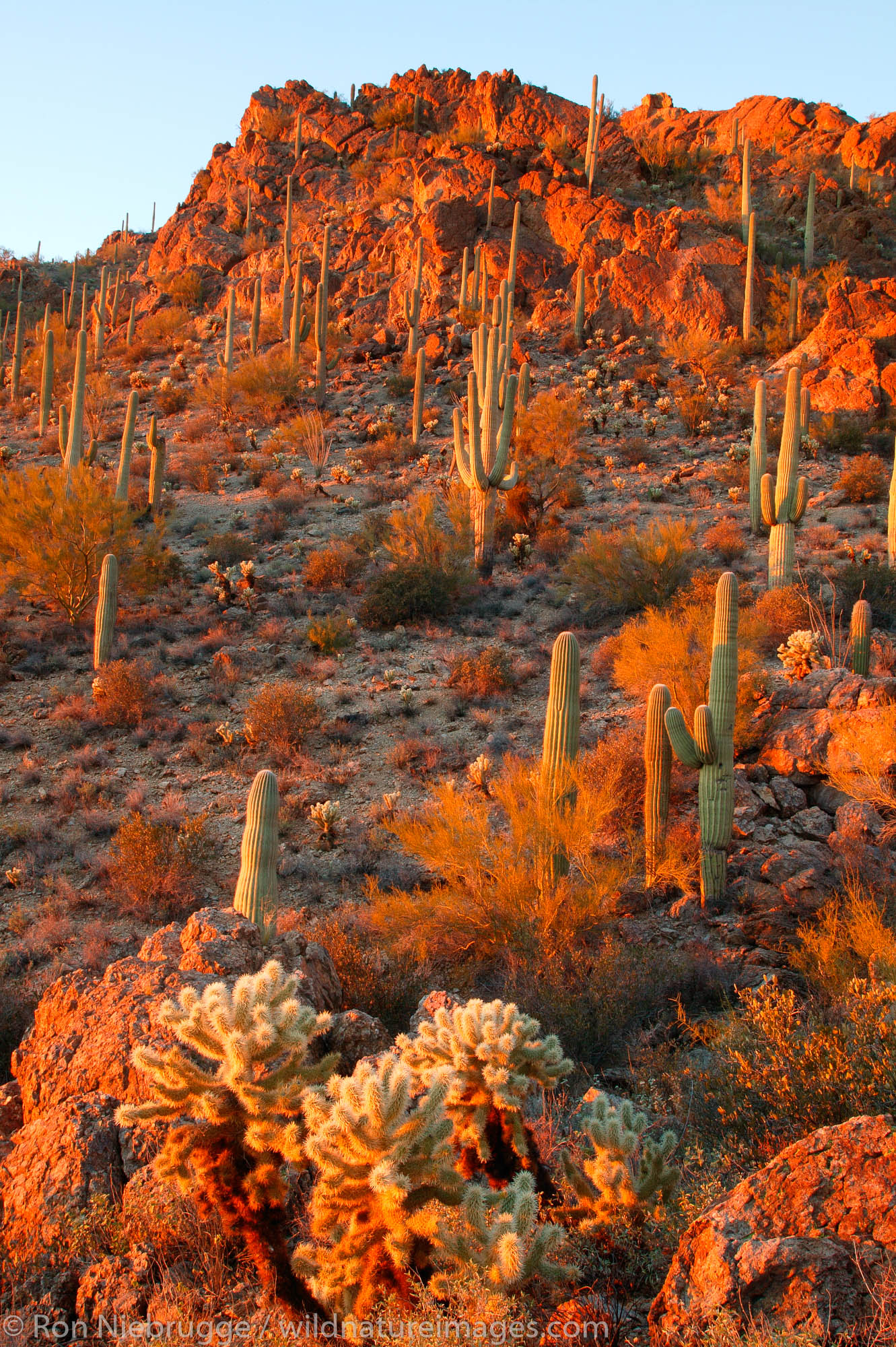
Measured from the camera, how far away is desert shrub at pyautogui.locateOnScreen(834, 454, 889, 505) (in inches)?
787

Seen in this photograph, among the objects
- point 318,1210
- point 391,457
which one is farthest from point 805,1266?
point 391,457

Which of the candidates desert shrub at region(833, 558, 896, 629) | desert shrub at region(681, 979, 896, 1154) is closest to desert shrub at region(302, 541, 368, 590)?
desert shrub at region(833, 558, 896, 629)

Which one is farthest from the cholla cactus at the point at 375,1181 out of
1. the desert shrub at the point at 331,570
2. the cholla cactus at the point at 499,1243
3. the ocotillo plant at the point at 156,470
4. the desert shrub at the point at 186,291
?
the desert shrub at the point at 186,291

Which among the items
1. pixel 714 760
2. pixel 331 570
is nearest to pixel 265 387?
pixel 331 570

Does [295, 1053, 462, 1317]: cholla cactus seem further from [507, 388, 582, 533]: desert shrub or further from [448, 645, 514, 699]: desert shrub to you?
[507, 388, 582, 533]: desert shrub

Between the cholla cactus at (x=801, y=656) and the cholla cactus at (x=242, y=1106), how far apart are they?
10371 mm

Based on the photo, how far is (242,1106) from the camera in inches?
121

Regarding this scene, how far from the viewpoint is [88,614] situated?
16484 millimetres

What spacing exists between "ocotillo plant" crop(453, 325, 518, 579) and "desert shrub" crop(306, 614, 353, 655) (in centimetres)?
380

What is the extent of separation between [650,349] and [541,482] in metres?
11.6

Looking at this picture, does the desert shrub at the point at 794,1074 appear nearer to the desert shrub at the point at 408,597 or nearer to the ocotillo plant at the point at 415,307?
the desert shrub at the point at 408,597

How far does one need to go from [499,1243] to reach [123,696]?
466 inches

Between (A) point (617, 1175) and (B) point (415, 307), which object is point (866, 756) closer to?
(A) point (617, 1175)

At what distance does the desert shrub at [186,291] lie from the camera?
128 ft
